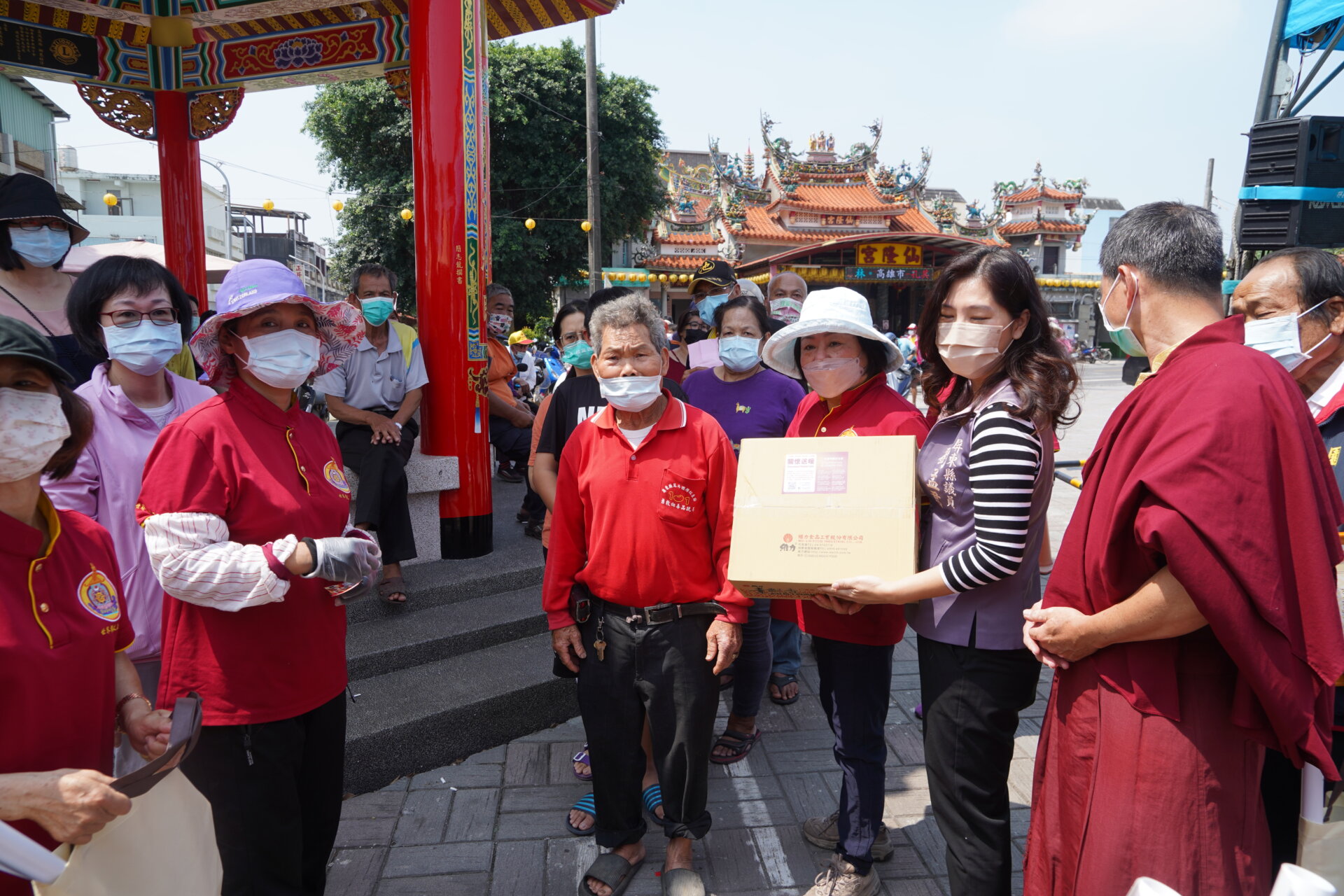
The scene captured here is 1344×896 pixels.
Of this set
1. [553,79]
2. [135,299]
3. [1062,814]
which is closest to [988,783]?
[1062,814]

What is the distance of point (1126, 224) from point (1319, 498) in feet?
2.27

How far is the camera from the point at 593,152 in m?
14.8

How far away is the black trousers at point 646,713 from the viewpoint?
2514 mm

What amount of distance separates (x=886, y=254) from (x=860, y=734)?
2457 cm

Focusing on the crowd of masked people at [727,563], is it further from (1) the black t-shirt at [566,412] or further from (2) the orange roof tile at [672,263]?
(2) the orange roof tile at [672,263]

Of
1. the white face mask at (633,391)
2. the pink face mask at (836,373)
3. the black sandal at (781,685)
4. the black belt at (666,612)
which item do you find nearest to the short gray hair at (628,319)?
the white face mask at (633,391)

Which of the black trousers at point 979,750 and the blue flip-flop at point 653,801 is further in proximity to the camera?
the blue flip-flop at point 653,801

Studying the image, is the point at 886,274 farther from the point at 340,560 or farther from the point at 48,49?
the point at 340,560

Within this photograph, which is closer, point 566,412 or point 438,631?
point 566,412

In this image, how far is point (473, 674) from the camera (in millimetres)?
3756

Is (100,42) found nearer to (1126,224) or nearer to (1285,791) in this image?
(1126,224)

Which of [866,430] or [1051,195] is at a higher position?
[1051,195]

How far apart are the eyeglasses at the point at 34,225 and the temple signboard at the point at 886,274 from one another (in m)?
24.0

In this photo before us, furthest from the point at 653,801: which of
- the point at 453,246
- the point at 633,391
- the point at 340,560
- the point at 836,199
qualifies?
the point at 836,199
